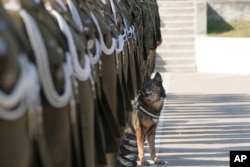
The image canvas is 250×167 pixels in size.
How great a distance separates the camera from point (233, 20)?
15953 mm

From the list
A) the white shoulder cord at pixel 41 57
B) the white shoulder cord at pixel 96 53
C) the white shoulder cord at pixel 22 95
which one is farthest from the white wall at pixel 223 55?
the white shoulder cord at pixel 22 95

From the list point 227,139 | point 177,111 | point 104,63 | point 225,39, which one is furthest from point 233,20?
point 104,63

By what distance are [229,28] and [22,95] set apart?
47.8 ft

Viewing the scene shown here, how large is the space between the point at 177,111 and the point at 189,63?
18.3 ft

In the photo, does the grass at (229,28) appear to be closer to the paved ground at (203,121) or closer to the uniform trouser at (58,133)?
the paved ground at (203,121)

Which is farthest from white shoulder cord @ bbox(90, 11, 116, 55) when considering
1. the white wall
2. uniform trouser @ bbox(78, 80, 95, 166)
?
the white wall

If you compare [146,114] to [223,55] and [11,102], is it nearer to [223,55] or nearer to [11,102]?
[11,102]

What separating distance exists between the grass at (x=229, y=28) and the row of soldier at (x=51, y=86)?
12774mm

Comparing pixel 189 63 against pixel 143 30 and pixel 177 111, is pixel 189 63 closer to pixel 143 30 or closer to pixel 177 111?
pixel 177 111

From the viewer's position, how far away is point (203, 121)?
8.23m

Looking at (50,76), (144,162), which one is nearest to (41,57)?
(50,76)

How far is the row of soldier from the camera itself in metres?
1.25

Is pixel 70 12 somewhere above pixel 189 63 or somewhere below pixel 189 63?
above

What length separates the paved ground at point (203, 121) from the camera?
6322 mm
